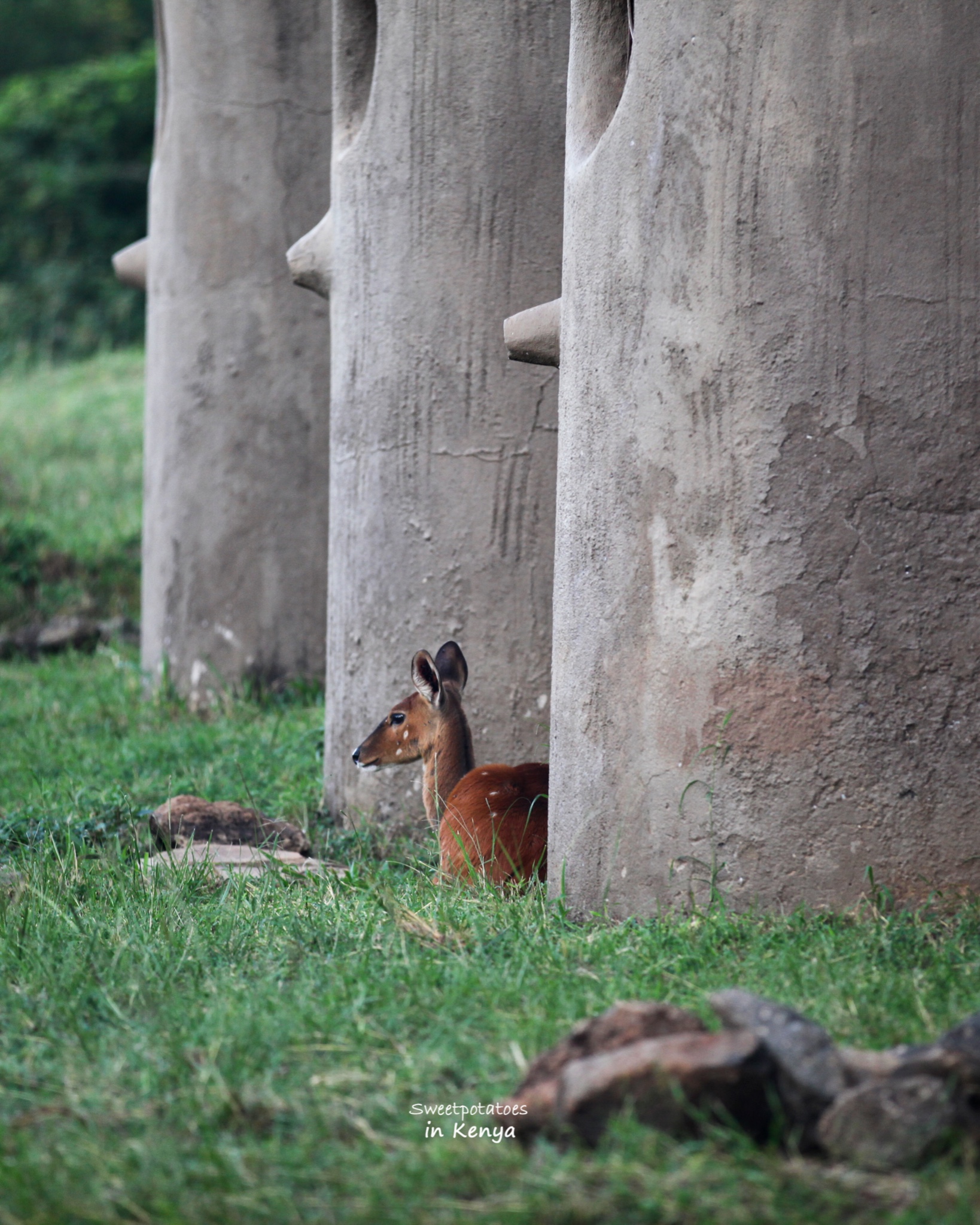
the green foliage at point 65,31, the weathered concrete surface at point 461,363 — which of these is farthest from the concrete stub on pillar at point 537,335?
the green foliage at point 65,31

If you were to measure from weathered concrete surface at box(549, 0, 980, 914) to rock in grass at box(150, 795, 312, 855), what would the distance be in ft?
6.09

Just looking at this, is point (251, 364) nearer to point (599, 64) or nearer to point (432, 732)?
point (432, 732)

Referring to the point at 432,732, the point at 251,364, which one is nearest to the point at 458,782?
the point at 432,732

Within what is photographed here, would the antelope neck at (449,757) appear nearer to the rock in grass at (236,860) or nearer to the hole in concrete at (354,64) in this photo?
the rock in grass at (236,860)

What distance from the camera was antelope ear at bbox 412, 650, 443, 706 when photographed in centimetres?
495

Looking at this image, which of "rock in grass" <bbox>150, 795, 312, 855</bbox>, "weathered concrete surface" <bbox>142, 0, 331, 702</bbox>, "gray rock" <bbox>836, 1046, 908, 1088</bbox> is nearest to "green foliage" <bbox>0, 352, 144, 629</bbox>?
"weathered concrete surface" <bbox>142, 0, 331, 702</bbox>

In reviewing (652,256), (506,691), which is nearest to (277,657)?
(506,691)

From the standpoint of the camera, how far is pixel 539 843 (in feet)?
14.9

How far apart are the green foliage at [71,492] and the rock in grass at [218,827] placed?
17.2 ft

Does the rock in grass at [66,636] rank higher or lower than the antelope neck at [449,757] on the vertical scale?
lower

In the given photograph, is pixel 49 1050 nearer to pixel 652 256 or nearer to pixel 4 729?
pixel 652 256

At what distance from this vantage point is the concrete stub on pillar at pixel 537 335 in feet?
15.0

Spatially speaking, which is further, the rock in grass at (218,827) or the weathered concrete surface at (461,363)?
the weathered concrete surface at (461,363)

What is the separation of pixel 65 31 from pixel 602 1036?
1102 inches
